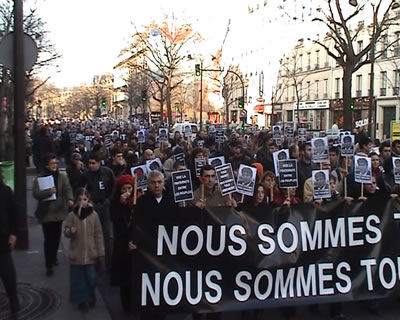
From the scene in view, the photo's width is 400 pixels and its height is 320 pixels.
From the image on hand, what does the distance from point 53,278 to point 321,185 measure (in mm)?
3791

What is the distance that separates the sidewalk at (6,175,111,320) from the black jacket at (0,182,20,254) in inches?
33.7

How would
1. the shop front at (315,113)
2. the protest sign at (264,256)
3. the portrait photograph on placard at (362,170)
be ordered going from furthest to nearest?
the shop front at (315,113), the portrait photograph on placard at (362,170), the protest sign at (264,256)

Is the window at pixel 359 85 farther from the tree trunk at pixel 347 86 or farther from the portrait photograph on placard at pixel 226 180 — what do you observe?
the portrait photograph on placard at pixel 226 180

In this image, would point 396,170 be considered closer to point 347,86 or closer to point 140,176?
point 140,176

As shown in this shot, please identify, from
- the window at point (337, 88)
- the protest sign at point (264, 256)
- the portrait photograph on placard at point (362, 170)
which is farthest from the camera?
the window at point (337, 88)

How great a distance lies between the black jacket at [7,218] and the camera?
6.07 m

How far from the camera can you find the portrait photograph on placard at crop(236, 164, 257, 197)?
6336 mm

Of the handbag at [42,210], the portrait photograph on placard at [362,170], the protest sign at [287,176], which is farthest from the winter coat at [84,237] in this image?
the portrait photograph on placard at [362,170]

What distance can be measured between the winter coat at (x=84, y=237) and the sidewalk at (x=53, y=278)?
56cm

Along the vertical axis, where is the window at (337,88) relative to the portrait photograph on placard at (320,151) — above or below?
above

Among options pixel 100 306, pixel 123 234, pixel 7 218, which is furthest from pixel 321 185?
pixel 7 218

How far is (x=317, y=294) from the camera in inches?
232

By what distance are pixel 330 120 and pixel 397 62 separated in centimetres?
1262

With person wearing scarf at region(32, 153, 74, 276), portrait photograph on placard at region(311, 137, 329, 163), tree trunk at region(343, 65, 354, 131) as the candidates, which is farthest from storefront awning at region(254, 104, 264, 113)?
person wearing scarf at region(32, 153, 74, 276)
